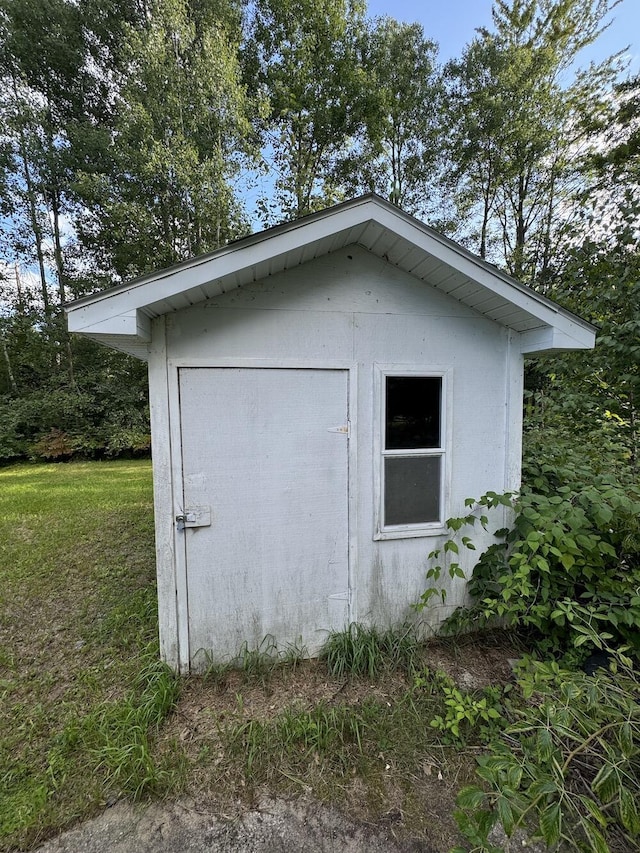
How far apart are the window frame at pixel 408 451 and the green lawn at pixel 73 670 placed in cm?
187

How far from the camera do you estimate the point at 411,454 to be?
282 cm

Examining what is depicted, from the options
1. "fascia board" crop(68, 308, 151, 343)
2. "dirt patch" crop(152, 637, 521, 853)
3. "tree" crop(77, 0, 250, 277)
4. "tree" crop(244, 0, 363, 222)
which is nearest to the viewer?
"dirt patch" crop(152, 637, 521, 853)

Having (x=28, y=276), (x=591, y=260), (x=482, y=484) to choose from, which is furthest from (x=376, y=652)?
(x=28, y=276)

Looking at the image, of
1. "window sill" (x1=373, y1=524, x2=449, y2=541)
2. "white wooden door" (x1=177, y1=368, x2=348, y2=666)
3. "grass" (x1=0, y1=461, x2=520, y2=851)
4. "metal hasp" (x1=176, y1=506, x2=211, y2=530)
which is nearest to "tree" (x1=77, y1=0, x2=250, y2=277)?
"white wooden door" (x1=177, y1=368, x2=348, y2=666)

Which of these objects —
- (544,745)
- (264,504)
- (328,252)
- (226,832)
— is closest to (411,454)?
(264,504)

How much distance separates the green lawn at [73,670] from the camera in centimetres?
188

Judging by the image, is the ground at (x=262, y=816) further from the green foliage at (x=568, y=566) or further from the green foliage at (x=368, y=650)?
the green foliage at (x=568, y=566)

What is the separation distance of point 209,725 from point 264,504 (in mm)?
1366

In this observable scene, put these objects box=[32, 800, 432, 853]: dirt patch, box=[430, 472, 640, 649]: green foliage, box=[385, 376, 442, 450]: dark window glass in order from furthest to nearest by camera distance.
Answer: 1. box=[385, 376, 442, 450]: dark window glass
2. box=[430, 472, 640, 649]: green foliage
3. box=[32, 800, 432, 853]: dirt patch

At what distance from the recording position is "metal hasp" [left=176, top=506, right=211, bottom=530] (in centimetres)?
250

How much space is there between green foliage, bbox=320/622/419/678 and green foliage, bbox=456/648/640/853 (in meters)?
0.77

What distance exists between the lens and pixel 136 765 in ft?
6.38

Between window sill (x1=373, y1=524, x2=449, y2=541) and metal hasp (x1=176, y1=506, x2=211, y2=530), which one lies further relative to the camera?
window sill (x1=373, y1=524, x2=449, y2=541)

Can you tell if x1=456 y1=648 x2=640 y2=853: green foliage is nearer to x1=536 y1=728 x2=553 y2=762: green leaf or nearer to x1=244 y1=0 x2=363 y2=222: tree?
x1=536 y1=728 x2=553 y2=762: green leaf
